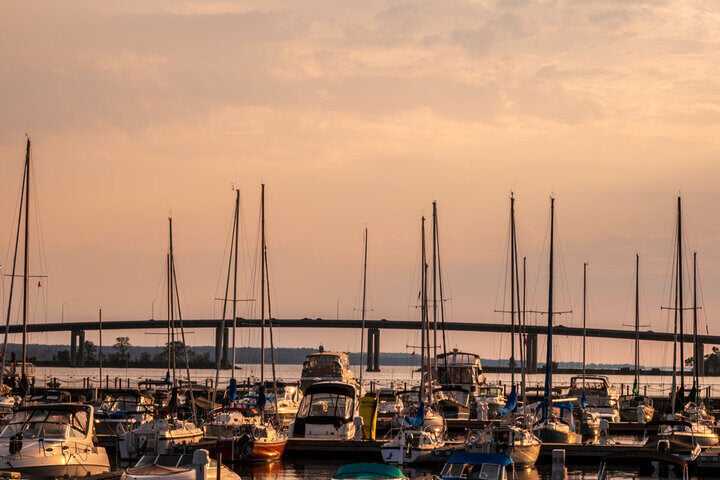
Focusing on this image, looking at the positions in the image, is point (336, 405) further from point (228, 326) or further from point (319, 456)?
point (228, 326)

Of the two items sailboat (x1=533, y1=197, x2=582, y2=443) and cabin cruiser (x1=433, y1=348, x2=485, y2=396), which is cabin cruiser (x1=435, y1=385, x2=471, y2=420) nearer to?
cabin cruiser (x1=433, y1=348, x2=485, y2=396)

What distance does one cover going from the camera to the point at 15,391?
200 ft

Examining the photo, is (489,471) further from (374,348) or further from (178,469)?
(374,348)

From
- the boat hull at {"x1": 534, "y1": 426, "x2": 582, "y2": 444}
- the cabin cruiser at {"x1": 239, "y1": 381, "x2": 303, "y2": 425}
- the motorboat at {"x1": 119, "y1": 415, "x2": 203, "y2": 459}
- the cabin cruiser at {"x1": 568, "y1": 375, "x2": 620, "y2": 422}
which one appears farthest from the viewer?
the cabin cruiser at {"x1": 568, "y1": 375, "x2": 620, "y2": 422}

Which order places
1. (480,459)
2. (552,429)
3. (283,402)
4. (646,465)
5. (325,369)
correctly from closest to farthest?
(480,459) → (646,465) → (552,429) → (283,402) → (325,369)

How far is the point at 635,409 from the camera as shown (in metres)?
66.4

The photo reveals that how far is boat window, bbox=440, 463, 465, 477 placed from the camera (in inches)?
1271

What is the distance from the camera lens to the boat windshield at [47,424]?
112ft

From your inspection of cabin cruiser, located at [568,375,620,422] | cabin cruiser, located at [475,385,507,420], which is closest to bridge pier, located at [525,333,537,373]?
cabin cruiser, located at [568,375,620,422]

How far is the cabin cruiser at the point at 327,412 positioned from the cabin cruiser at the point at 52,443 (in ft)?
42.6

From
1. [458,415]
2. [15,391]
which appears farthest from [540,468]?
[15,391]

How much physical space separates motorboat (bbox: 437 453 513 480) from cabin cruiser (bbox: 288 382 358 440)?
46.1ft

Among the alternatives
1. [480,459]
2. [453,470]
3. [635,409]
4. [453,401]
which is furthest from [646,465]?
[635,409]

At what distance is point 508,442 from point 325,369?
1292 inches
